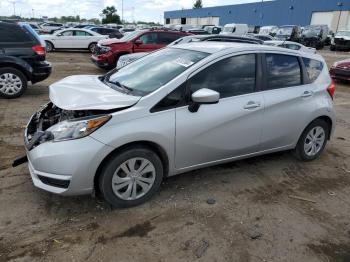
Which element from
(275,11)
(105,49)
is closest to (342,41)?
(105,49)

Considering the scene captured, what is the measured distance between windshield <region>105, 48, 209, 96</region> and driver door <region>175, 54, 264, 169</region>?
27 centimetres

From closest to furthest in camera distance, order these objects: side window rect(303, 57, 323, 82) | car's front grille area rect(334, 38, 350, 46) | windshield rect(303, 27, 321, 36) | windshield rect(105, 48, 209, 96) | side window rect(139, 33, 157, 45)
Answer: windshield rect(105, 48, 209, 96), side window rect(303, 57, 323, 82), side window rect(139, 33, 157, 45), car's front grille area rect(334, 38, 350, 46), windshield rect(303, 27, 321, 36)

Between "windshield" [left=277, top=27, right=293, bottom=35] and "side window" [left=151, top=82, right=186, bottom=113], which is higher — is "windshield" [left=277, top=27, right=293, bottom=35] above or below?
below

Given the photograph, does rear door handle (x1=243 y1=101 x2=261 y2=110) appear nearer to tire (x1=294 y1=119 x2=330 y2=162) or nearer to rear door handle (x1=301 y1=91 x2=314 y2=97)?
rear door handle (x1=301 y1=91 x2=314 y2=97)

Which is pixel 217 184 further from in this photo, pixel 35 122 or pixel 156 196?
pixel 35 122

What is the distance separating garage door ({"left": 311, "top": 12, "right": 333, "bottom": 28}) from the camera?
150 feet

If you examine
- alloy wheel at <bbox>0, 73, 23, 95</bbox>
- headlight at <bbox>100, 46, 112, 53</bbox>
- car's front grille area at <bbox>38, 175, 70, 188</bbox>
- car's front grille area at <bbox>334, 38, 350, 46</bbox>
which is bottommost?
car's front grille area at <bbox>334, 38, 350, 46</bbox>

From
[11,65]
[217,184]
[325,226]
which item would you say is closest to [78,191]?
[217,184]

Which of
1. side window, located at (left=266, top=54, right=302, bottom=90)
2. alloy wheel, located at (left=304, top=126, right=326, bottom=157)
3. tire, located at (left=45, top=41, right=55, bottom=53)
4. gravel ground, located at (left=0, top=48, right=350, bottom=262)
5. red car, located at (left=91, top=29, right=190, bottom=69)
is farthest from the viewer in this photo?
tire, located at (left=45, top=41, right=55, bottom=53)

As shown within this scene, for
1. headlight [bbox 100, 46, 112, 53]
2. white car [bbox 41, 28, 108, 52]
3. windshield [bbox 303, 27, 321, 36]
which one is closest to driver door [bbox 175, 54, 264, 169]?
headlight [bbox 100, 46, 112, 53]

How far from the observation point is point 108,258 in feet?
9.60

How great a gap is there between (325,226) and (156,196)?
178cm

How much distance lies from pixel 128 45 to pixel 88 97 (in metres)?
9.58

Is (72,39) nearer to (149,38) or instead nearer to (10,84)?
(149,38)
